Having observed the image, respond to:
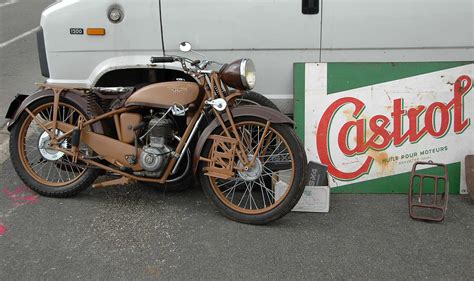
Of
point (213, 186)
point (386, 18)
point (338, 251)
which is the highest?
point (386, 18)

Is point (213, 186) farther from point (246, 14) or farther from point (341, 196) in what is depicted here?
point (246, 14)

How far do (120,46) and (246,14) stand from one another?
1045 millimetres

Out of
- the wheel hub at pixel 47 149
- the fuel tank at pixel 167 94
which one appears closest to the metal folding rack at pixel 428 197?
the fuel tank at pixel 167 94

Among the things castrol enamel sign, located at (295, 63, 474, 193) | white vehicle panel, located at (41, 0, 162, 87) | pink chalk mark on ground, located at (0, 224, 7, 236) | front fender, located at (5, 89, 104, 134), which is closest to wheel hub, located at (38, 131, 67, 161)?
front fender, located at (5, 89, 104, 134)

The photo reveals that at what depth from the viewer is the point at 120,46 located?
14.0 ft

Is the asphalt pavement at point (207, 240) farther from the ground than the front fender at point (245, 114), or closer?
closer

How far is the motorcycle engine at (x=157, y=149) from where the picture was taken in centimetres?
400

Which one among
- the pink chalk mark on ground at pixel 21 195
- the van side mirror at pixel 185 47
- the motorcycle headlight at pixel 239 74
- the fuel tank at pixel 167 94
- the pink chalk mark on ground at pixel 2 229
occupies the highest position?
the van side mirror at pixel 185 47

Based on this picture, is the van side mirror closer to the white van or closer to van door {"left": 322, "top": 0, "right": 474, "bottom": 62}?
the white van

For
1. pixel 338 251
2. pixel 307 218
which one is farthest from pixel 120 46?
pixel 338 251

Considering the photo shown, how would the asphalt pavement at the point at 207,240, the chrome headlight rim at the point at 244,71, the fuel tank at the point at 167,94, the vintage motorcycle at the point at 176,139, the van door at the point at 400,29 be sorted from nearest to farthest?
1. the asphalt pavement at the point at 207,240
2. the chrome headlight rim at the point at 244,71
3. the vintage motorcycle at the point at 176,139
4. the fuel tank at the point at 167,94
5. the van door at the point at 400,29

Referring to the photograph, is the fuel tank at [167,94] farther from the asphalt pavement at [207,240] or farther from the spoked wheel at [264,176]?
the asphalt pavement at [207,240]

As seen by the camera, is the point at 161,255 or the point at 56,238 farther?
the point at 56,238

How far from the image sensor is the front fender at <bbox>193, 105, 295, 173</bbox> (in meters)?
3.75
